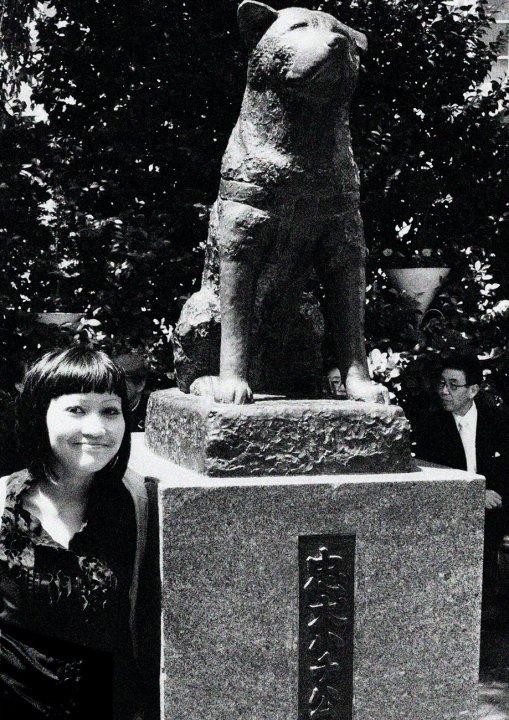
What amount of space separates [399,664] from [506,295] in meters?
3.78

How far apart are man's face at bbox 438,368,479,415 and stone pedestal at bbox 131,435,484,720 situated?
2.38 m

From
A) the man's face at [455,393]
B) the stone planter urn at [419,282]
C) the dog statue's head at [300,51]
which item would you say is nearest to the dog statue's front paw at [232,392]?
the dog statue's head at [300,51]

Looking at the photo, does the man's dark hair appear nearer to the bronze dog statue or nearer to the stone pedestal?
the bronze dog statue

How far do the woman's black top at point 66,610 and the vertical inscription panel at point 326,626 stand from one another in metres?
0.53

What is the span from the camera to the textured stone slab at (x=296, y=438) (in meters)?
2.58

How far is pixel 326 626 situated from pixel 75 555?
82cm

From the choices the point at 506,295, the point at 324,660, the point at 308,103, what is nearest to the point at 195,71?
the point at 506,295

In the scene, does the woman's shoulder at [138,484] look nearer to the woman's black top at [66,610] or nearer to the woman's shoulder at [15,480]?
the woman's black top at [66,610]

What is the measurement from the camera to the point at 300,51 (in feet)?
8.49

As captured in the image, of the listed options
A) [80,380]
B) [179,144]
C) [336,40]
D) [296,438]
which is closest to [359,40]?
[336,40]

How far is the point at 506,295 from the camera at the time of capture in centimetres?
592

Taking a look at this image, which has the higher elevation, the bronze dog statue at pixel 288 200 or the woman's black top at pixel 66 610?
the bronze dog statue at pixel 288 200

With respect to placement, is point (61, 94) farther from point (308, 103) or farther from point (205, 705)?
point (205, 705)

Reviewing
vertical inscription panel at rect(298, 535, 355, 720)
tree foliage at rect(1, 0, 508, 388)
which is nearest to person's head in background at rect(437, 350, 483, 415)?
tree foliage at rect(1, 0, 508, 388)
